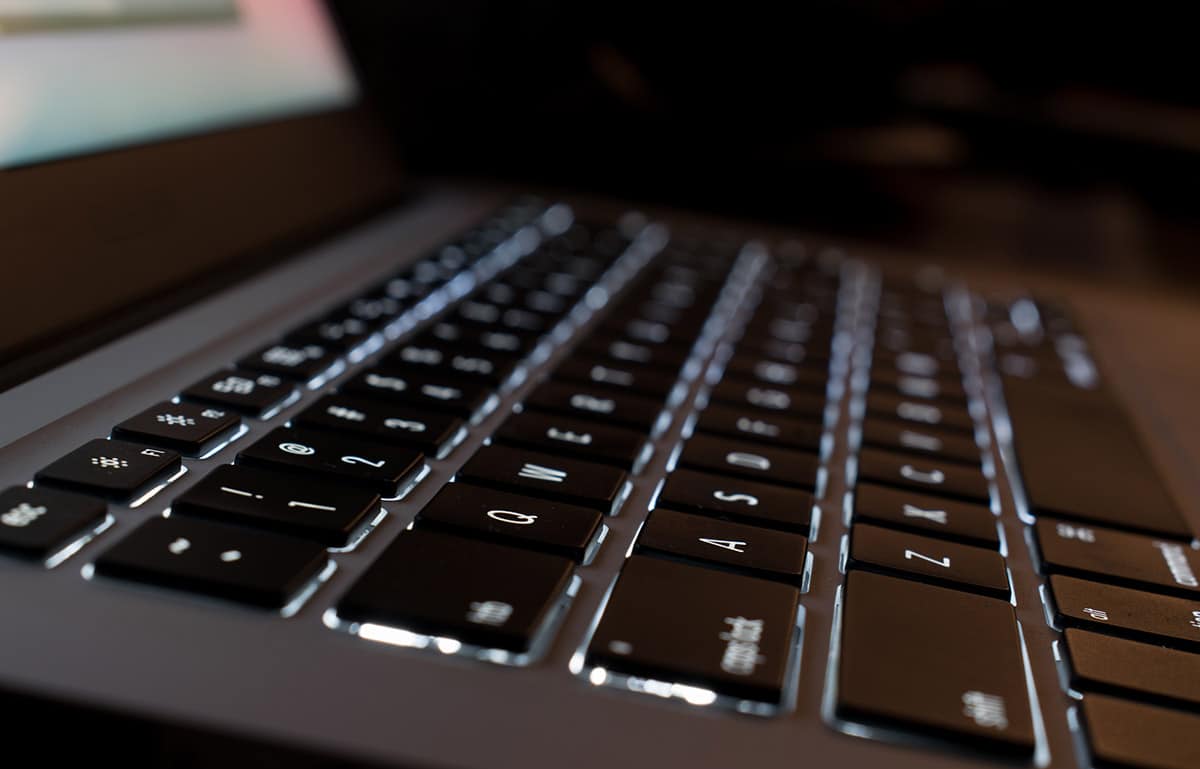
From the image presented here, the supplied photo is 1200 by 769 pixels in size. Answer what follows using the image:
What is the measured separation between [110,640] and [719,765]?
0.13 meters

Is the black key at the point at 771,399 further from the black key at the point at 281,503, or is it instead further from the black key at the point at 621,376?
the black key at the point at 281,503

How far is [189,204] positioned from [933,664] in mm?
367

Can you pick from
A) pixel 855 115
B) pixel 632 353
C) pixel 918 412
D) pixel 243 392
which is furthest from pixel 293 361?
pixel 855 115

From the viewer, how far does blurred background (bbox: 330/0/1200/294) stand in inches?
31.4

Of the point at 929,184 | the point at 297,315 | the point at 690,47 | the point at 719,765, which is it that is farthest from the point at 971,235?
the point at 719,765

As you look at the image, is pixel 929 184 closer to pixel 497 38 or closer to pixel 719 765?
pixel 497 38

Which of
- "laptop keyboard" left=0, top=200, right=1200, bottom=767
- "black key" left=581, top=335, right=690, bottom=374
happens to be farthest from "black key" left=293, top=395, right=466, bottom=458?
"black key" left=581, top=335, right=690, bottom=374

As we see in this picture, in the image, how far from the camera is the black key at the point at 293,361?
0.34 metres

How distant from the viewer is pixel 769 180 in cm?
86

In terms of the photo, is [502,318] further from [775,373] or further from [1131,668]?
[1131,668]

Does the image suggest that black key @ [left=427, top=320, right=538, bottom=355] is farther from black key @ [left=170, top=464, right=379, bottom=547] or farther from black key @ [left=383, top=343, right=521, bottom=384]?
black key @ [left=170, top=464, right=379, bottom=547]

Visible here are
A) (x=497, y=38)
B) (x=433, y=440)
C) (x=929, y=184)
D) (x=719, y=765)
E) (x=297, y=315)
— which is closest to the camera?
(x=719, y=765)

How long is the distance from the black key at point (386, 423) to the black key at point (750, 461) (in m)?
0.08

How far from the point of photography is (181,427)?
28 centimetres
